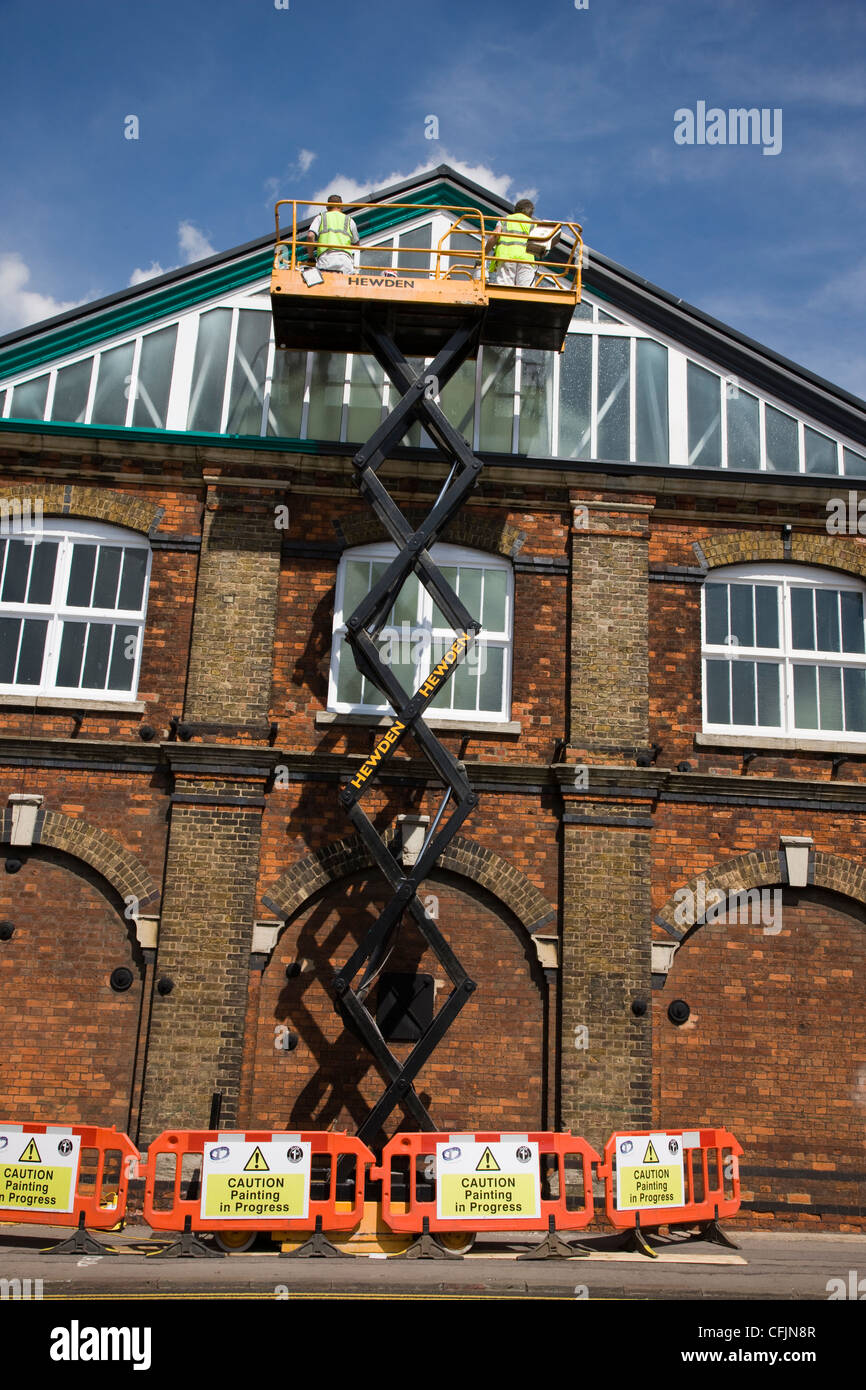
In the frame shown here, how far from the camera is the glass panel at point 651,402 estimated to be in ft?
48.3

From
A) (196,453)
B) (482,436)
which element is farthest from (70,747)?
(482,436)

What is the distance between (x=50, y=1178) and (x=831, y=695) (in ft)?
32.9

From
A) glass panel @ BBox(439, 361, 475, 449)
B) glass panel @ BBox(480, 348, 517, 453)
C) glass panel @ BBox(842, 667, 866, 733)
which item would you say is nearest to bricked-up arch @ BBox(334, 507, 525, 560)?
glass panel @ BBox(480, 348, 517, 453)

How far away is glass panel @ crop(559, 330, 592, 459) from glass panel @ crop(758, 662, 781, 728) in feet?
11.2

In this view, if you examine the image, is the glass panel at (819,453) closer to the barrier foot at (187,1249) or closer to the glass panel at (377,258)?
the glass panel at (377,258)

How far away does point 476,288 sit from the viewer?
42.5 ft

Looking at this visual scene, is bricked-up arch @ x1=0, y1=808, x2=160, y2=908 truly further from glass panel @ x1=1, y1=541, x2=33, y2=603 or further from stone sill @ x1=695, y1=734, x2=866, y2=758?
stone sill @ x1=695, y1=734, x2=866, y2=758

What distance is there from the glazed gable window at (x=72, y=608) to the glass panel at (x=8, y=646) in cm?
1

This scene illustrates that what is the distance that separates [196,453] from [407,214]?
14.0 feet

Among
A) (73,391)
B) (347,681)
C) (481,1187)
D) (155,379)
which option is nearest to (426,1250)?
(481,1187)

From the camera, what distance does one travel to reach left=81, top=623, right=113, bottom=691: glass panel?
45.8 feet

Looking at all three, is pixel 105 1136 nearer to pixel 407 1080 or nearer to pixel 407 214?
pixel 407 1080

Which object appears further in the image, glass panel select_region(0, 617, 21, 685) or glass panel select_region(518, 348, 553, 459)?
glass panel select_region(518, 348, 553, 459)

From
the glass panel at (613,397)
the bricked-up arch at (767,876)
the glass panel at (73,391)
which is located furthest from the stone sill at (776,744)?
the glass panel at (73,391)
